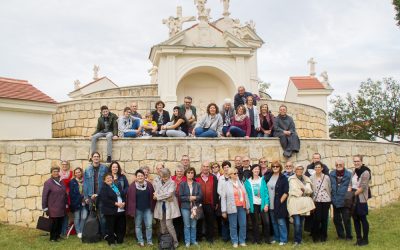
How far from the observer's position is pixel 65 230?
8.09m

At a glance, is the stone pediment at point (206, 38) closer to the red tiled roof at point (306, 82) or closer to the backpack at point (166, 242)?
the red tiled roof at point (306, 82)

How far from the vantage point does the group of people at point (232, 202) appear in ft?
23.5

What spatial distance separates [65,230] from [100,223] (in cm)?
98

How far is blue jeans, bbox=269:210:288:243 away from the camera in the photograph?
7.27 metres

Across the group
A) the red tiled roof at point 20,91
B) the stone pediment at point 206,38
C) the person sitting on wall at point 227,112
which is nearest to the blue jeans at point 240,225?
the person sitting on wall at point 227,112

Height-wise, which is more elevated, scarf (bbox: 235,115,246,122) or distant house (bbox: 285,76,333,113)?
distant house (bbox: 285,76,333,113)

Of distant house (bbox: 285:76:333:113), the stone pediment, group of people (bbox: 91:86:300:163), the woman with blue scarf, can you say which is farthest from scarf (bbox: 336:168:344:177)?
distant house (bbox: 285:76:333:113)

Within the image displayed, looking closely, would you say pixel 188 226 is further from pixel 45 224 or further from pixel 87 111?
pixel 87 111

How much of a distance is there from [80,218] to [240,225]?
3237 millimetres

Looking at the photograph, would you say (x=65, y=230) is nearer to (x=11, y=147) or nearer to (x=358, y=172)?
(x=11, y=147)

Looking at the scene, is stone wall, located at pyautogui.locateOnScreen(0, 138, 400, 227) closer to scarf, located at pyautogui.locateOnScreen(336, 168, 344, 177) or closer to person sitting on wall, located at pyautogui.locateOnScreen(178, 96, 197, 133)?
person sitting on wall, located at pyautogui.locateOnScreen(178, 96, 197, 133)

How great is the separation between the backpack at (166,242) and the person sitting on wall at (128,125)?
2.89 metres

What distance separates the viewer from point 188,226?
7.18 meters

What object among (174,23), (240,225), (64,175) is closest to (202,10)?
(174,23)
